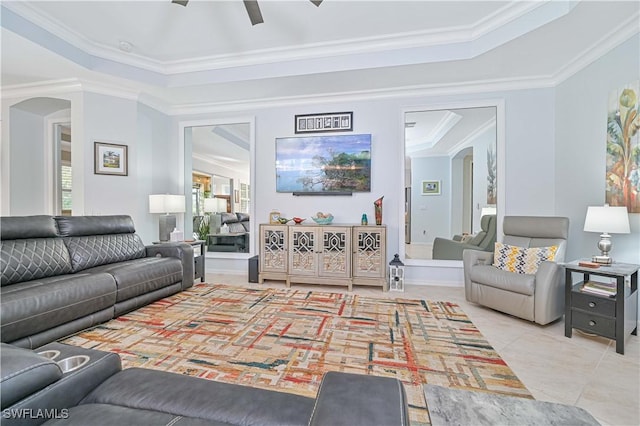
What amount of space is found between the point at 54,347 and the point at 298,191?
342cm

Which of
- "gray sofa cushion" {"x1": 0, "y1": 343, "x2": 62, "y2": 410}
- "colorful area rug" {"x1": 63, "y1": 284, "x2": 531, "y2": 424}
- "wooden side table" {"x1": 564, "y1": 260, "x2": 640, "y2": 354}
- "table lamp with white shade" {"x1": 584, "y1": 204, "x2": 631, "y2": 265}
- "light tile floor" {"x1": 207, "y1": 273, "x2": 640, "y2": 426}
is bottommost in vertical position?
"light tile floor" {"x1": 207, "y1": 273, "x2": 640, "y2": 426}

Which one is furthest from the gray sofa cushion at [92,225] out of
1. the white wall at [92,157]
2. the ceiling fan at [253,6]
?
the ceiling fan at [253,6]

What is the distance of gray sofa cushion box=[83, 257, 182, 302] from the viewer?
106 inches

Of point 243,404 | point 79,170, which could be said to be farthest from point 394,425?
point 79,170

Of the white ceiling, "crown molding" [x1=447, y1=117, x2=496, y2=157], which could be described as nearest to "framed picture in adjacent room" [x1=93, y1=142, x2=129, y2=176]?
the white ceiling

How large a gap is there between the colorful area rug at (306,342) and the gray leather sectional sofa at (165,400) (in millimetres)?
867

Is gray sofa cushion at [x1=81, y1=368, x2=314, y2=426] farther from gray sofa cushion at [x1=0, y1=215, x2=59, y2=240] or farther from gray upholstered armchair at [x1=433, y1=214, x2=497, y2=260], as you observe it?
gray upholstered armchair at [x1=433, y1=214, x2=497, y2=260]

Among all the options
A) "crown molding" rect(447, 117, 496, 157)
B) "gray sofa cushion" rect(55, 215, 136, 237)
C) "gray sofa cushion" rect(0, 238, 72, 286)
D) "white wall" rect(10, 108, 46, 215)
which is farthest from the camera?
"white wall" rect(10, 108, 46, 215)

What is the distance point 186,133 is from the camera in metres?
4.83

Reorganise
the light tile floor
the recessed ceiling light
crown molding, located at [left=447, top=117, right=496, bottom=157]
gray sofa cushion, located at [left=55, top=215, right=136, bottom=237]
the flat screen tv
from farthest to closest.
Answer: the flat screen tv
crown molding, located at [left=447, top=117, right=496, bottom=157]
the recessed ceiling light
gray sofa cushion, located at [left=55, top=215, right=136, bottom=237]
the light tile floor

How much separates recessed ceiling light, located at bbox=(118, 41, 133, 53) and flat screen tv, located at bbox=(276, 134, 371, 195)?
2059 mm

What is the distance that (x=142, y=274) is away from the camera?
2908 mm

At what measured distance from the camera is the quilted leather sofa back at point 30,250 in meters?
2.34

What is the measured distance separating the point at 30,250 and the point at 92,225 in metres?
0.68
